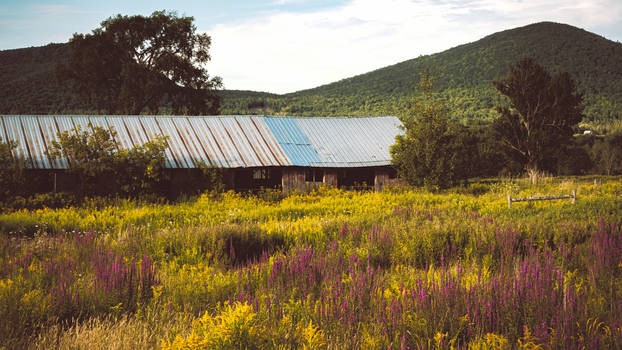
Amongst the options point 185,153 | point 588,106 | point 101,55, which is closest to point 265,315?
point 185,153

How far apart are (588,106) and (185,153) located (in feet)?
327

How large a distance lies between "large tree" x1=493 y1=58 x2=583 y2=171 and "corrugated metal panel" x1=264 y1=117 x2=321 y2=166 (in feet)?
57.0

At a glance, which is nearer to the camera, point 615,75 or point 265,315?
point 265,315

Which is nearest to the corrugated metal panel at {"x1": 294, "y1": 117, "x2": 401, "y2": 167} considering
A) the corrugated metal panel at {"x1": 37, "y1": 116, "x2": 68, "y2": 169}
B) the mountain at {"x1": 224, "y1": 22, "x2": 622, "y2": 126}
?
the corrugated metal panel at {"x1": 37, "y1": 116, "x2": 68, "y2": 169}

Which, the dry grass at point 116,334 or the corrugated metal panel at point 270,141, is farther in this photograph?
the corrugated metal panel at point 270,141

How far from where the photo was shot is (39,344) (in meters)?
3.41

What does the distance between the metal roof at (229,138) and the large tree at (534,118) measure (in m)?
12.0

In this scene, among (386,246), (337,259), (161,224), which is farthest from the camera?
(161,224)

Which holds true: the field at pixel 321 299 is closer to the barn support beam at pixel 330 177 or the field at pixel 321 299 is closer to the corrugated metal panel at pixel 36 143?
the corrugated metal panel at pixel 36 143

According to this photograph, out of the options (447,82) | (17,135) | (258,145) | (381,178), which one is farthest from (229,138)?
(447,82)

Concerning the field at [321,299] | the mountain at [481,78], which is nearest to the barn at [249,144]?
the field at [321,299]

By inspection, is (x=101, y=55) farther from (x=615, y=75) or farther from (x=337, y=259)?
(x=615, y=75)

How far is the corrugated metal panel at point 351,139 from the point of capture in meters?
24.1

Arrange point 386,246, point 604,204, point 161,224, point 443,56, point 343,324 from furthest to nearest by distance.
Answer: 1. point 443,56
2. point 604,204
3. point 161,224
4. point 386,246
5. point 343,324
